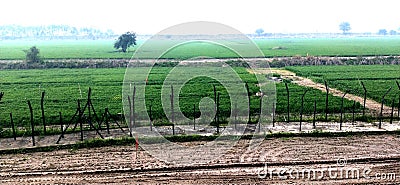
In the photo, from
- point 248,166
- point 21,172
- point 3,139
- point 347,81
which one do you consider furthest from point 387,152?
point 347,81

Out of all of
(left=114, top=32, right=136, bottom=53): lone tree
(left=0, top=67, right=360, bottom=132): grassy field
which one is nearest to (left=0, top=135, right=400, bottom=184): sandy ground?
(left=0, top=67, right=360, bottom=132): grassy field

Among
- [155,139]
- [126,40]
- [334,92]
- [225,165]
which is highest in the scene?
[126,40]

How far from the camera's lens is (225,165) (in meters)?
13.9

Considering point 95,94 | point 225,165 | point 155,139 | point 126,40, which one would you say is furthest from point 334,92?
point 126,40

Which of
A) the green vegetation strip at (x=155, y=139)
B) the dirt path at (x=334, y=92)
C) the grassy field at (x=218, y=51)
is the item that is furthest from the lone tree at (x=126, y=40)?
the green vegetation strip at (x=155, y=139)

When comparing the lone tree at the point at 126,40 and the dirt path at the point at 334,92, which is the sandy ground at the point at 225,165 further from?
the lone tree at the point at 126,40

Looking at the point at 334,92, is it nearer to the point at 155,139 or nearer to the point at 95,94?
the point at 155,139

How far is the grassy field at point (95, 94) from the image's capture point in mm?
21578

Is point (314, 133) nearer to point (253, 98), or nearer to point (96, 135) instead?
point (253, 98)

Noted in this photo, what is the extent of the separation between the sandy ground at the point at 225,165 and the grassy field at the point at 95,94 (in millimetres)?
5325

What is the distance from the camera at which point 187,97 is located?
83.7 feet

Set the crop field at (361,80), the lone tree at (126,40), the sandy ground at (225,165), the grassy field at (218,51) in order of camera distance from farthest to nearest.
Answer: the lone tree at (126,40) → the grassy field at (218,51) → the crop field at (361,80) → the sandy ground at (225,165)

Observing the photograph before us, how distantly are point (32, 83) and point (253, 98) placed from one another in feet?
67.4

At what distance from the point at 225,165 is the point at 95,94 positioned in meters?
16.3
